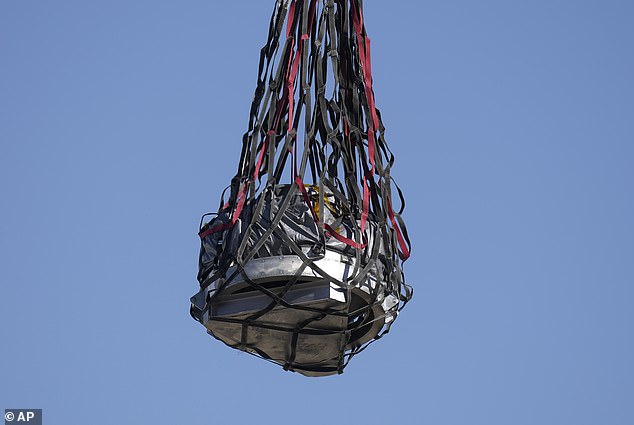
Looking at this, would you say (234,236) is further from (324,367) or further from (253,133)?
(324,367)

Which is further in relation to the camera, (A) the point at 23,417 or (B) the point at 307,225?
(A) the point at 23,417

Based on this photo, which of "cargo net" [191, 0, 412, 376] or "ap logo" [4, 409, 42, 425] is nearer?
"cargo net" [191, 0, 412, 376]

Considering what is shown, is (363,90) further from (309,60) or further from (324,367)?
(324,367)

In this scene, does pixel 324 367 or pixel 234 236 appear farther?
pixel 324 367

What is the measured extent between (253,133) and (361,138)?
4.05 ft

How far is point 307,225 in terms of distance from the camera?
16375mm

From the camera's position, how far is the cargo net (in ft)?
53.3

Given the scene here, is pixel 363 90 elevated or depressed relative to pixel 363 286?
elevated

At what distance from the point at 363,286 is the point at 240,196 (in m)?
1.69

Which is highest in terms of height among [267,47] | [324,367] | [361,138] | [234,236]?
[267,47]

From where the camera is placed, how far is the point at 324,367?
1806 centimetres

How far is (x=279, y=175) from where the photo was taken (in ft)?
53.6

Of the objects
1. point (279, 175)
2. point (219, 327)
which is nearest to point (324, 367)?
point (219, 327)

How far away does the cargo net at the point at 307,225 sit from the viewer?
16.2 metres
